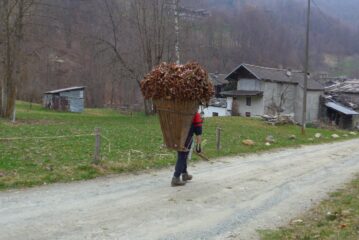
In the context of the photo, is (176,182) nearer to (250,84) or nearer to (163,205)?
(163,205)

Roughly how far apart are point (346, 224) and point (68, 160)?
7906 mm

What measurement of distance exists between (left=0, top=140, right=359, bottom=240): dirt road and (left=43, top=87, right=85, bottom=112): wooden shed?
161 ft

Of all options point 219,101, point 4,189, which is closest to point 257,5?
point 219,101

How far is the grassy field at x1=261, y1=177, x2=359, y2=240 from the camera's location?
695cm

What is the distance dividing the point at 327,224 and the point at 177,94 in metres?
3.82

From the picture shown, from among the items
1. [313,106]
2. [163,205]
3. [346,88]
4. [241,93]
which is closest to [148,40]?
[241,93]

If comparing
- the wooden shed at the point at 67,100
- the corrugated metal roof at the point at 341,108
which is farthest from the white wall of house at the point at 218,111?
the wooden shed at the point at 67,100

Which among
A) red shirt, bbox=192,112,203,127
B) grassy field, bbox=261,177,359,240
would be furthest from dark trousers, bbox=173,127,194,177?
grassy field, bbox=261,177,359,240

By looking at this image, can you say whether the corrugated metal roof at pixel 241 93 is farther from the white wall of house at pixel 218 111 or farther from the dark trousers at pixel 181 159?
the dark trousers at pixel 181 159

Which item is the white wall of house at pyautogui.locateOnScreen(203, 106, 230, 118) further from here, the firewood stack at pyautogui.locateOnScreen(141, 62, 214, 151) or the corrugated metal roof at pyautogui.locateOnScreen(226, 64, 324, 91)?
the firewood stack at pyautogui.locateOnScreen(141, 62, 214, 151)

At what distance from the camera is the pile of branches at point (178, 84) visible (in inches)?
377

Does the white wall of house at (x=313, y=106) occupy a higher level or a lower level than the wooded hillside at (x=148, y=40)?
lower

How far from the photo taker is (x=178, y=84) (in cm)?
953

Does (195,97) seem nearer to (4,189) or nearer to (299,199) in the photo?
(299,199)
